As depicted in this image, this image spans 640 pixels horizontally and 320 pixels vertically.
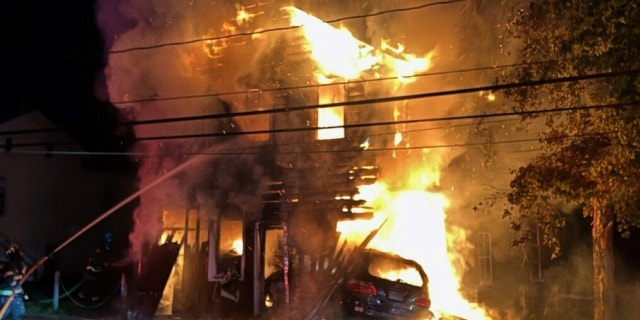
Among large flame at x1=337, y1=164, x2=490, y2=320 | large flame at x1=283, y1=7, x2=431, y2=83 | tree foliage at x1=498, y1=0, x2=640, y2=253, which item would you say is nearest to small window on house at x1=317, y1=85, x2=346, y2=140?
large flame at x1=283, y1=7, x2=431, y2=83

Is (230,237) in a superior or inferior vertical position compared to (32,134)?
inferior

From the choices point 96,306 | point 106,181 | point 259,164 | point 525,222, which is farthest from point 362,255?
point 106,181

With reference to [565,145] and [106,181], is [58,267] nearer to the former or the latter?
[106,181]

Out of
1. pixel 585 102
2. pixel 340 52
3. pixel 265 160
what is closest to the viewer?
pixel 585 102

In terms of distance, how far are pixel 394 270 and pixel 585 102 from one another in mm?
4303

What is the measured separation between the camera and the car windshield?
10.9 meters

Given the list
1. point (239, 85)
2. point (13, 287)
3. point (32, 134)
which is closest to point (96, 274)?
point (13, 287)

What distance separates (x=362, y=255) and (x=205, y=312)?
4619 millimetres

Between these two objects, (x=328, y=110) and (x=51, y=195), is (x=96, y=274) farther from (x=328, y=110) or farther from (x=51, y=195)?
(x=328, y=110)

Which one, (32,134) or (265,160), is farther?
(32,134)

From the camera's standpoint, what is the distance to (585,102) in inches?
378

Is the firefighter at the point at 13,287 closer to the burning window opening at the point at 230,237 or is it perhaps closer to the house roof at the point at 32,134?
the burning window opening at the point at 230,237

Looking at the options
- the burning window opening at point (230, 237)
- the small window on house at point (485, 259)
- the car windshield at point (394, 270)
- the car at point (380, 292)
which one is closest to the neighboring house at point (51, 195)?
the burning window opening at point (230, 237)

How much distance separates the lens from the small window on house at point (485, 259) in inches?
556
